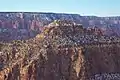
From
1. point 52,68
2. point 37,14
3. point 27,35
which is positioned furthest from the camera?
point 37,14

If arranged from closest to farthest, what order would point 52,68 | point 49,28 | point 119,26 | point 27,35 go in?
1. point 52,68
2. point 49,28
3. point 27,35
4. point 119,26

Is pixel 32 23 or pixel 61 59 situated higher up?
pixel 61 59

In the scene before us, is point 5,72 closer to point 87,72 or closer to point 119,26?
point 87,72

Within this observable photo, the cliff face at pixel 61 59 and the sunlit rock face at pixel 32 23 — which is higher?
the cliff face at pixel 61 59

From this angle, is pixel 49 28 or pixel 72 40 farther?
pixel 49 28

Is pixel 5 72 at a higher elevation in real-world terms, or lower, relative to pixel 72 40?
lower

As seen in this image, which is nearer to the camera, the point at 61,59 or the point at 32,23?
the point at 61,59

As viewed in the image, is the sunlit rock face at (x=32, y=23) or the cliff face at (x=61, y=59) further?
the sunlit rock face at (x=32, y=23)

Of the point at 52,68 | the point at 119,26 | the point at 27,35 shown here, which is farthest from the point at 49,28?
the point at 119,26
